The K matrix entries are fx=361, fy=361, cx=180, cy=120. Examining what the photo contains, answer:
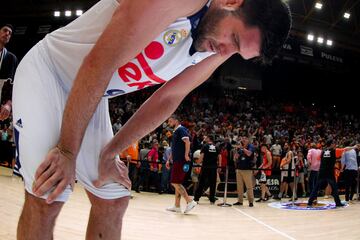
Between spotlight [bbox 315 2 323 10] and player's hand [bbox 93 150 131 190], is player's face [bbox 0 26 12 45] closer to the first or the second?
player's hand [bbox 93 150 131 190]

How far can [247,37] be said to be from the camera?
4.12ft

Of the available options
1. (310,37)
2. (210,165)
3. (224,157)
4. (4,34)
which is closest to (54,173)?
(4,34)

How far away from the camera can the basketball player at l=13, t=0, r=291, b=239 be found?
103 centimetres

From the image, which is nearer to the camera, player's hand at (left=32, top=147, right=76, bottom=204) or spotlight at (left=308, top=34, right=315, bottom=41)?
player's hand at (left=32, top=147, right=76, bottom=204)

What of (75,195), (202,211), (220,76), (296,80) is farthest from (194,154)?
(296,80)

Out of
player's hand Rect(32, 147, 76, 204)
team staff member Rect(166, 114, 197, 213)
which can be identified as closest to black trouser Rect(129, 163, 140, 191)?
team staff member Rect(166, 114, 197, 213)

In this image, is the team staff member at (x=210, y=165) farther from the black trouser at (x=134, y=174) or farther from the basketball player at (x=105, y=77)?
the basketball player at (x=105, y=77)

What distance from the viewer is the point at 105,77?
103 cm

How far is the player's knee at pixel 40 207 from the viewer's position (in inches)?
49.3

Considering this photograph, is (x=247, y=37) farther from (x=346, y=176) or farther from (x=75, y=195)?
(x=346, y=176)

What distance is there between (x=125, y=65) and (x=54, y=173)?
0.55 m

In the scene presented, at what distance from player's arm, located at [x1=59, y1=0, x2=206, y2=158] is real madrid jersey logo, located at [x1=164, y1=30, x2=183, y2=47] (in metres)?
0.23

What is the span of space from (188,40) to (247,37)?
23cm

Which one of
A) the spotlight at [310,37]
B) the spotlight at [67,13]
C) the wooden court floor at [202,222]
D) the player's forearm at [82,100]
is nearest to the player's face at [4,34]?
the wooden court floor at [202,222]
